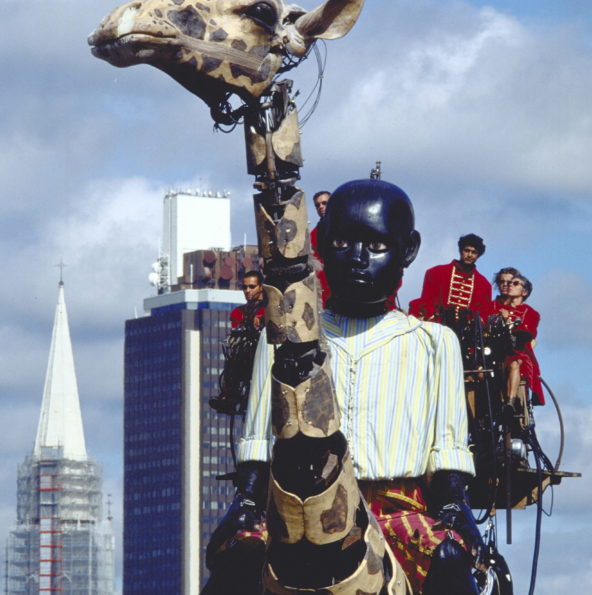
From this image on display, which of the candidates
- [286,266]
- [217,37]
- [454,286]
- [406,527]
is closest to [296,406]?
[286,266]

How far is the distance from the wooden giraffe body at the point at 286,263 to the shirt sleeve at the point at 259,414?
2020mm

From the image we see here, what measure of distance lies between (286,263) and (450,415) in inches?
126

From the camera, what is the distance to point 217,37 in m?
18.1

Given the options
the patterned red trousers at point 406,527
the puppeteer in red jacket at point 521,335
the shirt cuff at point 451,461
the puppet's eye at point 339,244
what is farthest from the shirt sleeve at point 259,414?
the puppeteer in red jacket at point 521,335

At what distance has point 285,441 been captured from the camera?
1831cm

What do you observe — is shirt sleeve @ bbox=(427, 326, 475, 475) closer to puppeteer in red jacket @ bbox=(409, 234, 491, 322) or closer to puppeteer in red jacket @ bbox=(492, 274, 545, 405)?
puppeteer in red jacket @ bbox=(492, 274, 545, 405)

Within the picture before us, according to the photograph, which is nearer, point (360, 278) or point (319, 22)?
point (319, 22)

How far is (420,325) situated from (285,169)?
11.5ft

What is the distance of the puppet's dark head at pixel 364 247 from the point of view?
2089 cm

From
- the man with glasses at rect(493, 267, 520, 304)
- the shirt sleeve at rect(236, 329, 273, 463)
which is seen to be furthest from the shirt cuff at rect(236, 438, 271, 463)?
the man with glasses at rect(493, 267, 520, 304)

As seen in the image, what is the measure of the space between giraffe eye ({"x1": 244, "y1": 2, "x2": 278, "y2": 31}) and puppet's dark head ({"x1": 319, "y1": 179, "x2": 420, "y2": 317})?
2.94 meters

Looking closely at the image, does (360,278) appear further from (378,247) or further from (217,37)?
(217,37)

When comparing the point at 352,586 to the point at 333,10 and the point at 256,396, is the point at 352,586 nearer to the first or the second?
the point at 256,396

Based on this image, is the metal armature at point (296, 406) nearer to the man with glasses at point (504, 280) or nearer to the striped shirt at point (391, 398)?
the striped shirt at point (391, 398)
